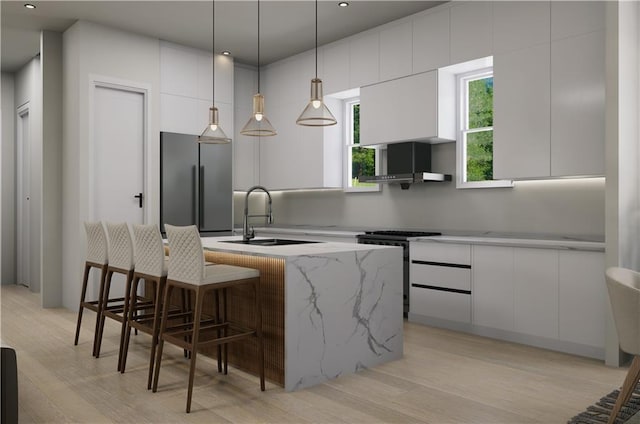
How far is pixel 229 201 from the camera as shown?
6652mm

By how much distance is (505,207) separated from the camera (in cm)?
482

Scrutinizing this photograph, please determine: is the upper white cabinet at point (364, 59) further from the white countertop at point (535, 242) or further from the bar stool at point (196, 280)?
the bar stool at point (196, 280)

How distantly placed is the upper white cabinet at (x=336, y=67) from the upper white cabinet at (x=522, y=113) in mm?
1949

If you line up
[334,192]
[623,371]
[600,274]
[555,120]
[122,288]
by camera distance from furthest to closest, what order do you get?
[334,192]
[122,288]
[555,120]
[600,274]
[623,371]

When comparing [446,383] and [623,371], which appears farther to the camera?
[623,371]

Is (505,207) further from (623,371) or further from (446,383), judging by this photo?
(446,383)

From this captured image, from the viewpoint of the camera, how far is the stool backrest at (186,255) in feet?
9.68

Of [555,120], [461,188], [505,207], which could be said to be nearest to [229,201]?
[461,188]

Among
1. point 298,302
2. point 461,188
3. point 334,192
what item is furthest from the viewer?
point 334,192

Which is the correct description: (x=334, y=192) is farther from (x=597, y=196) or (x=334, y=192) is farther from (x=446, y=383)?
(x=446, y=383)

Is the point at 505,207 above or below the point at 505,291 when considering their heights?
above

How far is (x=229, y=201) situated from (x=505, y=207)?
3446mm

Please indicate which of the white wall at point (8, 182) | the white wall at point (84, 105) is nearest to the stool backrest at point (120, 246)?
the white wall at point (84, 105)

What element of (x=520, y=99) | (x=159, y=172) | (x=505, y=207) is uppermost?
(x=520, y=99)
